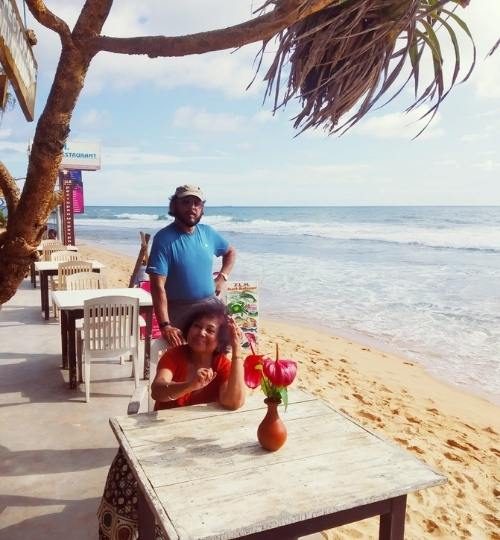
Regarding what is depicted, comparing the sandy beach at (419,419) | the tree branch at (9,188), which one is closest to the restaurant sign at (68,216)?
the sandy beach at (419,419)

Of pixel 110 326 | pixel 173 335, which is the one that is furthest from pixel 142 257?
pixel 173 335

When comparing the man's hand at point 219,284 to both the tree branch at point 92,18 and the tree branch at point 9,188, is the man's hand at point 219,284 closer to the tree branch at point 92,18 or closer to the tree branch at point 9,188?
the tree branch at point 9,188

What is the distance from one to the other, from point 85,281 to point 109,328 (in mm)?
2006

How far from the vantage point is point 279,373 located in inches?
65.9

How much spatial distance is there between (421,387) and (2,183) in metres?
5.51

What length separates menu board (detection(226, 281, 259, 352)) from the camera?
229 inches

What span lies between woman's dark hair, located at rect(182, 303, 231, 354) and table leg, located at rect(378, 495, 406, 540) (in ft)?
3.34

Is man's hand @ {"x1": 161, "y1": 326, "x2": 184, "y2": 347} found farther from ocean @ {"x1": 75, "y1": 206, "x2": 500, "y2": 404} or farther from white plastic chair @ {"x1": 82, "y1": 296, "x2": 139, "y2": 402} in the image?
ocean @ {"x1": 75, "y1": 206, "x2": 500, "y2": 404}

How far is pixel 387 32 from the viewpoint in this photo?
7.15 feet

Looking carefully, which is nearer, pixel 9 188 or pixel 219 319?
pixel 9 188

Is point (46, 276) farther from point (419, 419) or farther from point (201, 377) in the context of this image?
point (201, 377)

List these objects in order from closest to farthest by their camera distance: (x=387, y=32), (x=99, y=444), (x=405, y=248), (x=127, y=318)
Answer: (x=387, y=32)
(x=99, y=444)
(x=127, y=318)
(x=405, y=248)

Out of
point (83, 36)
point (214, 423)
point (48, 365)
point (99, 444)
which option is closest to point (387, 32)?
point (83, 36)

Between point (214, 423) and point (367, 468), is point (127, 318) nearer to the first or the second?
point (214, 423)
